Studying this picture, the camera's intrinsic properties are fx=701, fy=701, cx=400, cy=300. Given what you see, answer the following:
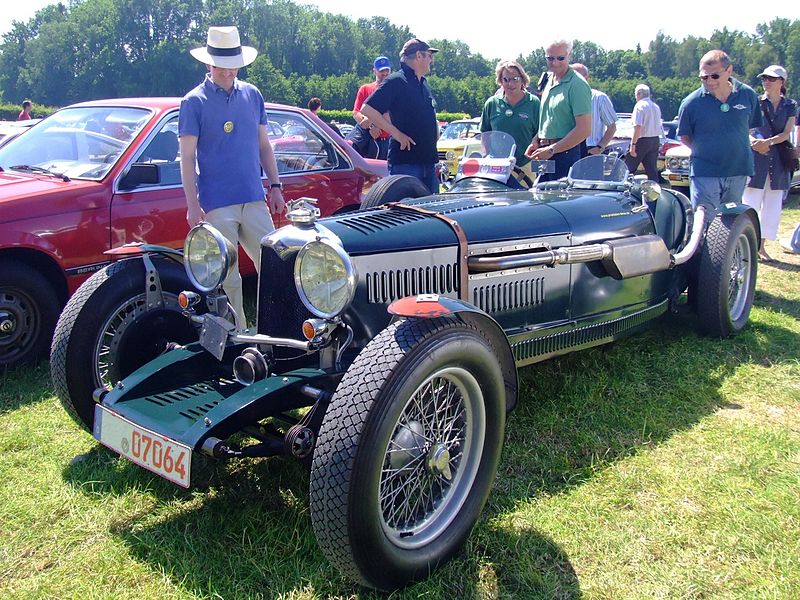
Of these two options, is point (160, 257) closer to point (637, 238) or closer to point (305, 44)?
point (637, 238)

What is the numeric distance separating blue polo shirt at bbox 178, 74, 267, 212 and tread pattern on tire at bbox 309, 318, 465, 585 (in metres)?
2.27

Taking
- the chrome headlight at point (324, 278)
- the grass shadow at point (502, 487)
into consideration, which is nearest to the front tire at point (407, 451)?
the grass shadow at point (502, 487)

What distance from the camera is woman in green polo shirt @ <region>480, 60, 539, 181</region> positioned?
5793mm

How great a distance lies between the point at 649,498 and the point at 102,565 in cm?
213

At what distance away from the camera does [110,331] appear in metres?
3.30

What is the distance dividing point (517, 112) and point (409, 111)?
0.91 metres

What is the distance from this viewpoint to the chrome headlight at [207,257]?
3105 mm

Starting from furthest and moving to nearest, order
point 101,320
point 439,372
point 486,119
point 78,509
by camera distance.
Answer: point 486,119 → point 101,320 → point 78,509 → point 439,372

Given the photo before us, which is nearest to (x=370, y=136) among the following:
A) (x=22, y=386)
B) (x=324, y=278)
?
(x=22, y=386)

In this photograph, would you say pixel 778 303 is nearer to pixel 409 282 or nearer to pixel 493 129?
pixel 493 129

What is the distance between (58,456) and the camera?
3.31 m

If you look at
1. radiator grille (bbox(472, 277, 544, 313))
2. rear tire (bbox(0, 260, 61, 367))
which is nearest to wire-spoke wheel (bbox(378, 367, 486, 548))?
radiator grille (bbox(472, 277, 544, 313))

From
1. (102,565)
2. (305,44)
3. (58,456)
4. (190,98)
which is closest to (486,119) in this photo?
(190,98)

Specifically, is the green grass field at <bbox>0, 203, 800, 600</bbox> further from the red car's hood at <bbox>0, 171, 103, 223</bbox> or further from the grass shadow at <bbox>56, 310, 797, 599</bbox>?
the red car's hood at <bbox>0, 171, 103, 223</bbox>
